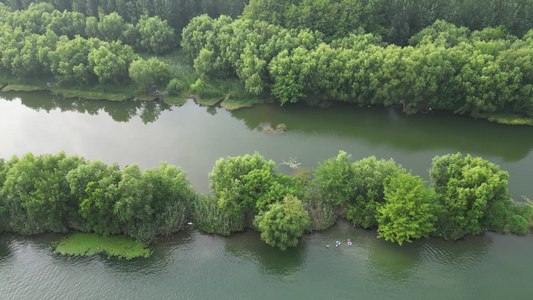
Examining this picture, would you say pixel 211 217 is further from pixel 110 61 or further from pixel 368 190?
pixel 110 61

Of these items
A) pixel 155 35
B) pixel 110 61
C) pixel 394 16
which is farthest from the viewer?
pixel 155 35

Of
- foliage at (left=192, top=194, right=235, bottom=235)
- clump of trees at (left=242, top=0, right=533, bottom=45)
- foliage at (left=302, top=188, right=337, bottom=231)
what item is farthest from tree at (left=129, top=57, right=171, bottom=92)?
foliage at (left=302, top=188, right=337, bottom=231)

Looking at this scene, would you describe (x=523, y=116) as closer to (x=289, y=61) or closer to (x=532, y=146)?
(x=532, y=146)

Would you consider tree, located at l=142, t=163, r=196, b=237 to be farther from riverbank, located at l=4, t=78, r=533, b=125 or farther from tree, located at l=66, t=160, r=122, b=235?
riverbank, located at l=4, t=78, r=533, b=125

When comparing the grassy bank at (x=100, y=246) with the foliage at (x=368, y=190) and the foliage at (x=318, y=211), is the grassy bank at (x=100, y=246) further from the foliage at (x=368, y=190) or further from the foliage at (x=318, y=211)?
the foliage at (x=368, y=190)

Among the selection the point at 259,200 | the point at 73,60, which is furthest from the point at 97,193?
the point at 73,60

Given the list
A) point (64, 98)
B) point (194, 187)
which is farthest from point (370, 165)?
point (64, 98)
